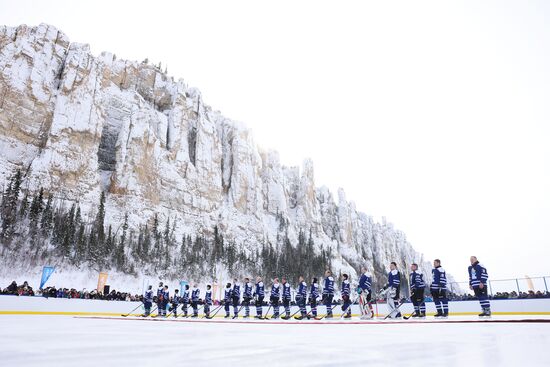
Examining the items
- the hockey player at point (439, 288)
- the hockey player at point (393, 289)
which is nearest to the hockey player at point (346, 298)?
the hockey player at point (393, 289)

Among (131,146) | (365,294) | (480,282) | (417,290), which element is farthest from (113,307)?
(131,146)

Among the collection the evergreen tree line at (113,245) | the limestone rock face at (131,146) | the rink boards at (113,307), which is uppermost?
the limestone rock face at (131,146)

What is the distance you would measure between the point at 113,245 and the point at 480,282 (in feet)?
193

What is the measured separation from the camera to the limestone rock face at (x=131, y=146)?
62.9m

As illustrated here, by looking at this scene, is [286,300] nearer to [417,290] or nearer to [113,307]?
[417,290]

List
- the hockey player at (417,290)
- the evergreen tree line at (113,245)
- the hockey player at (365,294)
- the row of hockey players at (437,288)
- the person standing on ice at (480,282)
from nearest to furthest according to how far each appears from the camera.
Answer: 1. the person standing on ice at (480,282)
2. the row of hockey players at (437,288)
3. the hockey player at (417,290)
4. the hockey player at (365,294)
5. the evergreen tree line at (113,245)

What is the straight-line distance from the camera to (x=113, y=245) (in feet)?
202

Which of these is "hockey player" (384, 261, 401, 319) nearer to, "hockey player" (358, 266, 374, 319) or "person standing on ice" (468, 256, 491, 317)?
"hockey player" (358, 266, 374, 319)

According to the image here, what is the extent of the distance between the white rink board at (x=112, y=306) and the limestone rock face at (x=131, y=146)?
4095 centimetres

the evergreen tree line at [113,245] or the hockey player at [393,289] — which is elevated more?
the evergreen tree line at [113,245]

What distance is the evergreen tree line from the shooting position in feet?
179

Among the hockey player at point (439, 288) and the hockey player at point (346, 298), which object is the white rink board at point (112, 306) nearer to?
the hockey player at point (346, 298)

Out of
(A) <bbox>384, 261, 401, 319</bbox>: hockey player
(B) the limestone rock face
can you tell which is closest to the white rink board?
(A) <bbox>384, 261, 401, 319</bbox>: hockey player

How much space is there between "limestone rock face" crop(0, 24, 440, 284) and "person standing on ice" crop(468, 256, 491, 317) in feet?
206
